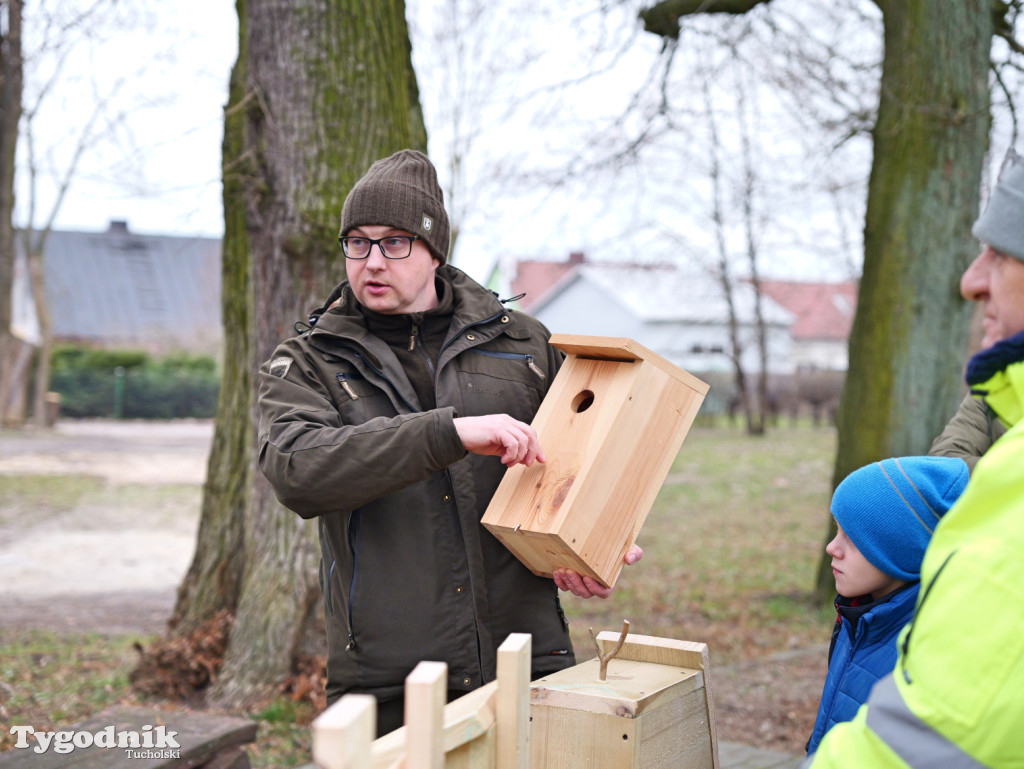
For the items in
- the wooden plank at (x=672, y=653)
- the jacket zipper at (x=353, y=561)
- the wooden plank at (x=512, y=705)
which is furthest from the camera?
the jacket zipper at (x=353, y=561)

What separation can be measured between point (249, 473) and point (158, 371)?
25896mm

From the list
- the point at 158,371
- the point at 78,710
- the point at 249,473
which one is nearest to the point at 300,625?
the point at 249,473

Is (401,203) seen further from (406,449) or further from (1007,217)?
(1007,217)

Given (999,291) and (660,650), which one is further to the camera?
(660,650)

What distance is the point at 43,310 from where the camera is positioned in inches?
883

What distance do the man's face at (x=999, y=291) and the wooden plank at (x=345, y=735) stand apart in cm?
104

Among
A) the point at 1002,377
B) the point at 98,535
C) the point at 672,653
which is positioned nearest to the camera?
the point at 1002,377

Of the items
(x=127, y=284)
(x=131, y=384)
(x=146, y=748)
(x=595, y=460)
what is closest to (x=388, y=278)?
(x=595, y=460)

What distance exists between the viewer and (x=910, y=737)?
1.20 m

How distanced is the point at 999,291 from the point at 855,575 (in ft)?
3.91

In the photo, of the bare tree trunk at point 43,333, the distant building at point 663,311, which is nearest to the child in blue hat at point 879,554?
the distant building at point 663,311

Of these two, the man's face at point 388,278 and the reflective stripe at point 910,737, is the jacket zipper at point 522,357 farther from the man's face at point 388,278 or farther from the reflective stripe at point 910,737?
the reflective stripe at point 910,737

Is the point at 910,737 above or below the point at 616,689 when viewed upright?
→ above

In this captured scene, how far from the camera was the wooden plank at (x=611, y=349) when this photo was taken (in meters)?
2.65
